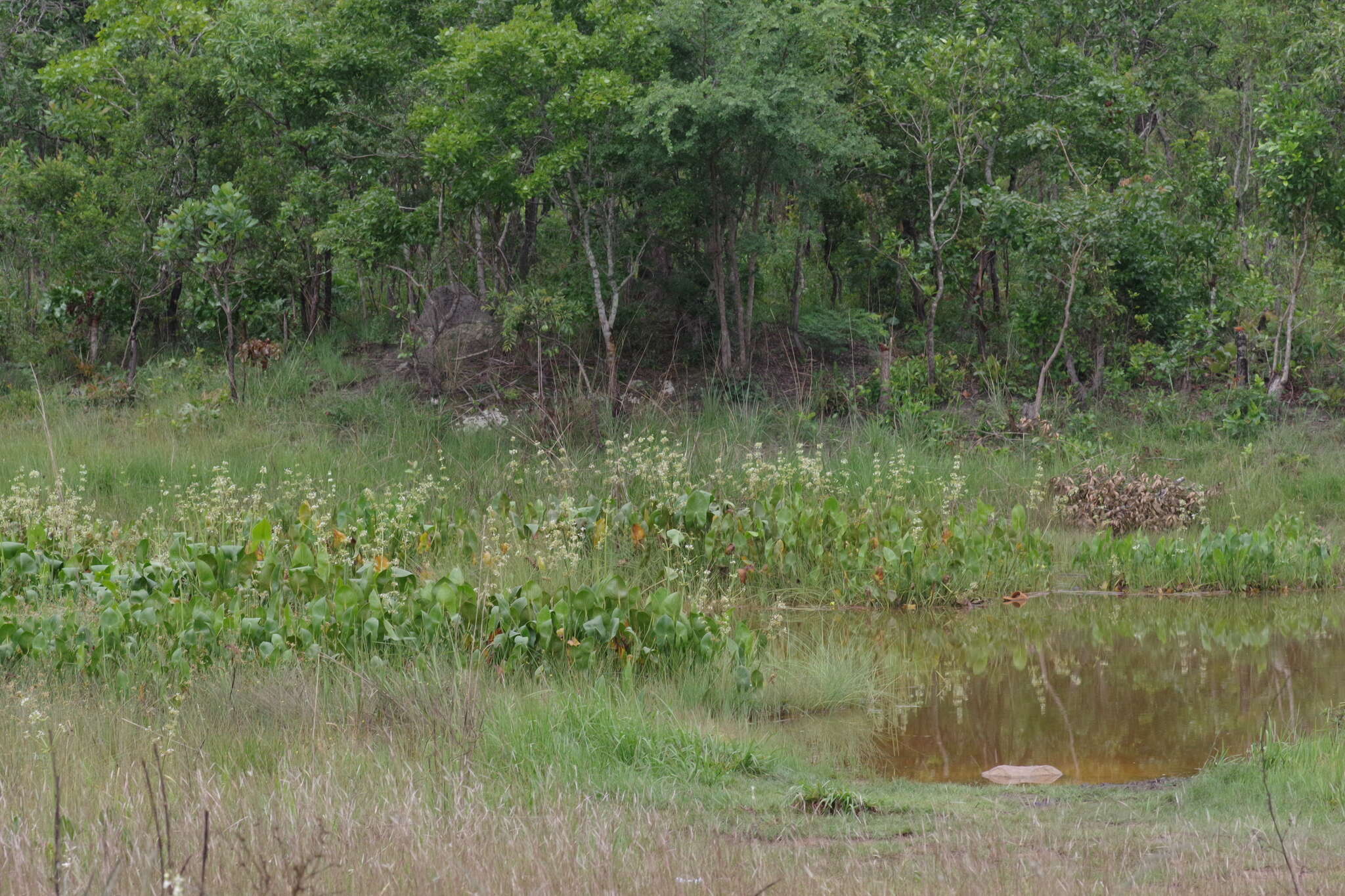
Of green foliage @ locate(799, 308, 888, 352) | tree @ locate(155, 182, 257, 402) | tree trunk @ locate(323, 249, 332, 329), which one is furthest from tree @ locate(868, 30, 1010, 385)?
tree trunk @ locate(323, 249, 332, 329)

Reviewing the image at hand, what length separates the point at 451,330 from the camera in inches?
656

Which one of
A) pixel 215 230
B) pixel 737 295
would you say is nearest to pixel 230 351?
pixel 215 230

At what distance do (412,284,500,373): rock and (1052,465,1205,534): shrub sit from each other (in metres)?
7.53

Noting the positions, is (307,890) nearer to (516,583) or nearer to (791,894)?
(791,894)

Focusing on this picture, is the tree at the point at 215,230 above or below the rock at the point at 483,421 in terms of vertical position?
above

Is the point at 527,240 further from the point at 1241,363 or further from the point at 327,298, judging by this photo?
the point at 1241,363

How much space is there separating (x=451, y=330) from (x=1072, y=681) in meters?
10.7

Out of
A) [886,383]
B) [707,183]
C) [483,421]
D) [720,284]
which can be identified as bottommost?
[483,421]

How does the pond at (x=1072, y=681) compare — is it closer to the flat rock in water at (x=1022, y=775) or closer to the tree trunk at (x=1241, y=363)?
the flat rock in water at (x=1022, y=775)

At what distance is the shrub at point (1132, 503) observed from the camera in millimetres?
12062

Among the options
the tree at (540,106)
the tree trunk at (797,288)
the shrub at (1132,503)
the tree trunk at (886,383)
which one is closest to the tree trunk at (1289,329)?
the shrub at (1132,503)

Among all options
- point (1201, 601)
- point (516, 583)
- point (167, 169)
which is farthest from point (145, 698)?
point (167, 169)

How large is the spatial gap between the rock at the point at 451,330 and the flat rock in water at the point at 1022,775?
11.3 metres

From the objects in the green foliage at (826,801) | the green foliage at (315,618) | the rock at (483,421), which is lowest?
the rock at (483,421)
